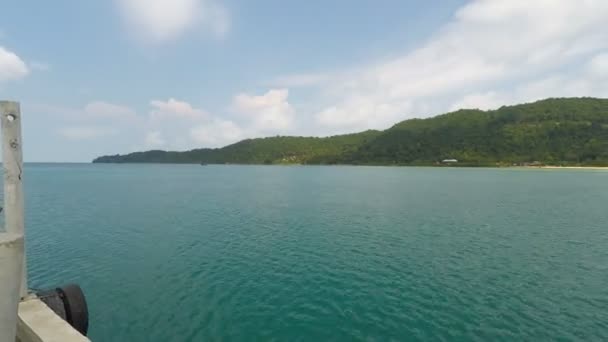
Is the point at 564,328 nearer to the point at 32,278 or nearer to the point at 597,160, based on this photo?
the point at 32,278

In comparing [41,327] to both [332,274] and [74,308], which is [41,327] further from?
[332,274]

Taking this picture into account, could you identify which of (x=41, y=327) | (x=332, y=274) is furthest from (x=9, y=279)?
(x=332, y=274)

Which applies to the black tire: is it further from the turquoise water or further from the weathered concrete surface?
the turquoise water

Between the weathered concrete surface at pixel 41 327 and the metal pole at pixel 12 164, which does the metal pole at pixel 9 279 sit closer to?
the weathered concrete surface at pixel 41 327

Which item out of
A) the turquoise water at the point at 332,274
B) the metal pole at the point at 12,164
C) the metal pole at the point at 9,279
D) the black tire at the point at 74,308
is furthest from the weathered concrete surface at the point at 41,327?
the turquoise water at the point at 332,274

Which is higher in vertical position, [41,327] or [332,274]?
[41,327]

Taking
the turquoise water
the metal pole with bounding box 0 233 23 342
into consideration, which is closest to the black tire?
the turquoise water
